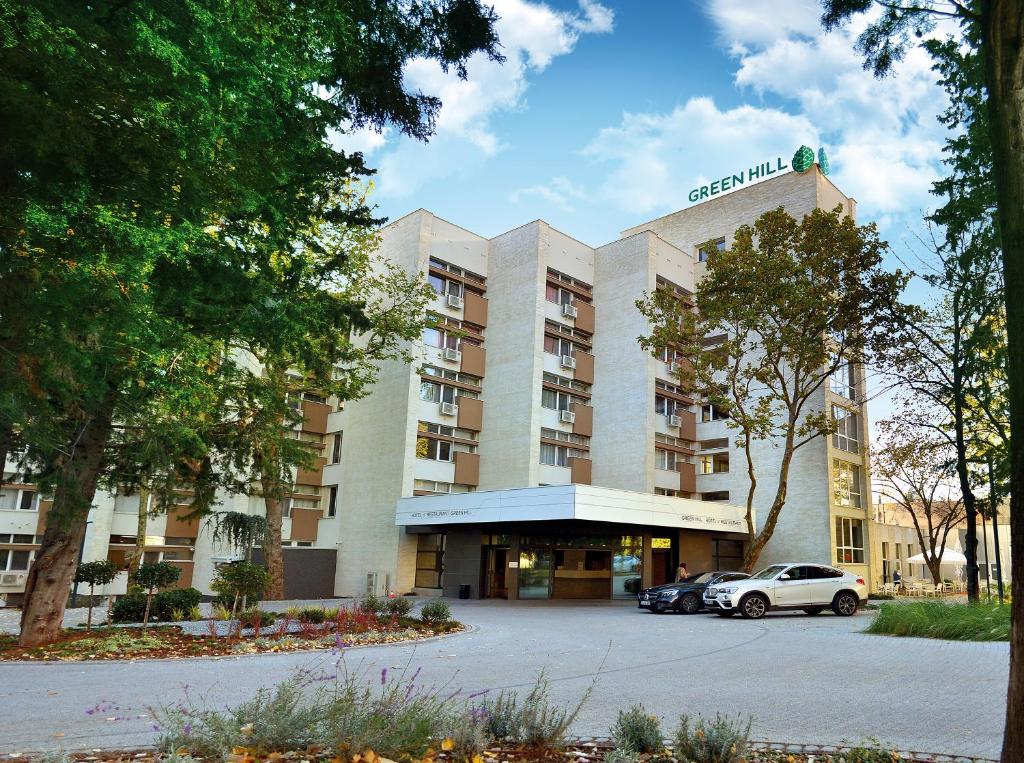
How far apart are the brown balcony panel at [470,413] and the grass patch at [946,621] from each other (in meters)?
25.0

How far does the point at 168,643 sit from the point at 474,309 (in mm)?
30444

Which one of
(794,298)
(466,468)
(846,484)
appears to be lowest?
(466,468)

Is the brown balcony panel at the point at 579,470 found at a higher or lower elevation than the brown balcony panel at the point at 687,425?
lower

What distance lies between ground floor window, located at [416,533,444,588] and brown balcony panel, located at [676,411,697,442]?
1589 centimetres

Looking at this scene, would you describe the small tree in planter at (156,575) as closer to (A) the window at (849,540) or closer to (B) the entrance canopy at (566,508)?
(B) the entrance canopy at (566,508)

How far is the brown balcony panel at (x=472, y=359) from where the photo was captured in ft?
135

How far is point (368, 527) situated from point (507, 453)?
25.6 feet

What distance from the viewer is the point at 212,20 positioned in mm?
5844

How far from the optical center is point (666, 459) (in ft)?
146

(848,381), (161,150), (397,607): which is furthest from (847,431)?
(161,150)

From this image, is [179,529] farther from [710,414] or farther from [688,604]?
[710,414]

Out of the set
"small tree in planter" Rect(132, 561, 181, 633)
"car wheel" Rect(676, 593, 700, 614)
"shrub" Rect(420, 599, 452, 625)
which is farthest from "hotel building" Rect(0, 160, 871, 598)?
"small tree in planter" Rect(132, 561, 181, 633)

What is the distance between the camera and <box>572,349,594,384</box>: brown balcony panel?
4407cm

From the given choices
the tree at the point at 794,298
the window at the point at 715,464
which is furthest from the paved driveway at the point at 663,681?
the window at the point at 715,464
